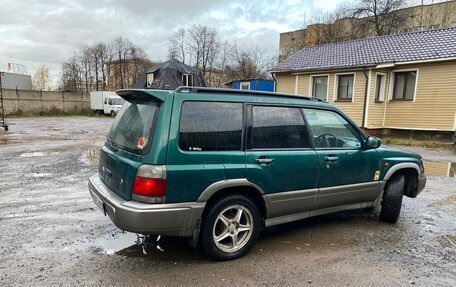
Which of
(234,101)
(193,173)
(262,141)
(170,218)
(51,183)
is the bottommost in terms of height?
(51,183)

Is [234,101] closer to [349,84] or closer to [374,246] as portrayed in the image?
[374,246]

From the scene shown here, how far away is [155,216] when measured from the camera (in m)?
2.89

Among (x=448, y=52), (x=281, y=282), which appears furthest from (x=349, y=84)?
(x=281, y=282)

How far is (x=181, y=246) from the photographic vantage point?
3729 mm

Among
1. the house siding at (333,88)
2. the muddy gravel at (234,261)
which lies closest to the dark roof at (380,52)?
the house siding at (333,88)

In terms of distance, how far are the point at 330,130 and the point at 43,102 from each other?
35248mm

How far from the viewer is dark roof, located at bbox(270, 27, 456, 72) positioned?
14.9 metres

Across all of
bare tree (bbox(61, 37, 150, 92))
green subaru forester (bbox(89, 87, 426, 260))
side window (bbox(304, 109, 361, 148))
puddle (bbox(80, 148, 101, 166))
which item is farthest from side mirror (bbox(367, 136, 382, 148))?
bare tree (bbox(61, 37, 150, 92))

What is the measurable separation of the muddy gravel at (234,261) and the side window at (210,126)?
1.26m

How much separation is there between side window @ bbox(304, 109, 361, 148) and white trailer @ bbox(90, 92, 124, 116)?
1153 inches

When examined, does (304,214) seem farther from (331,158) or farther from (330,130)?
(330,130)

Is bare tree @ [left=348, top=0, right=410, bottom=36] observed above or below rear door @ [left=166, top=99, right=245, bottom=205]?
above

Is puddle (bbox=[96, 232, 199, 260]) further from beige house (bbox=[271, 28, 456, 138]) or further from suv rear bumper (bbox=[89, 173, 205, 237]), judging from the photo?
beige house (bbox=[271, 28, 456, 138])

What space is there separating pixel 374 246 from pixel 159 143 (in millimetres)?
2870
